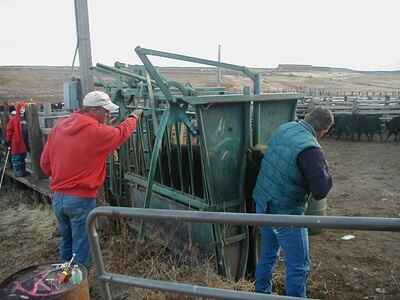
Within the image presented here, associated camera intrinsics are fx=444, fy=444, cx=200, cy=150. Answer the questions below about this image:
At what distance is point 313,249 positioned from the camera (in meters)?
6.10

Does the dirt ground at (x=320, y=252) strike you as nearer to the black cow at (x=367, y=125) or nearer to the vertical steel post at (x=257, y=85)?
the vertical steel post at (x=257, y=85)

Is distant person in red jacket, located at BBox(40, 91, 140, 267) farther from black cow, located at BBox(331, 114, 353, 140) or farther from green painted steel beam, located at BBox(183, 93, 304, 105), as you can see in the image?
black cow, located at BBox(331, 114, 353, 140)

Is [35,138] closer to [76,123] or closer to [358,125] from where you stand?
[76,123]

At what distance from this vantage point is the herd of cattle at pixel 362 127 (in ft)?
55.7

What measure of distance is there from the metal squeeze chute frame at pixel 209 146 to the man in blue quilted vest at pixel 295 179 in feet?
2.65

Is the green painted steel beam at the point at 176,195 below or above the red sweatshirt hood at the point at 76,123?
below

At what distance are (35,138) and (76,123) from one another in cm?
535

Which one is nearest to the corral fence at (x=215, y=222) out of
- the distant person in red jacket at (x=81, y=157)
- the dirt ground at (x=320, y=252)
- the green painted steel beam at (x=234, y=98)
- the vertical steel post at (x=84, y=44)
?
the dirt ground at (x=320, y=252)

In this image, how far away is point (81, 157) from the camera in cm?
386

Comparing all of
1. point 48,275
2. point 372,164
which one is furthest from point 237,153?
point 372,164

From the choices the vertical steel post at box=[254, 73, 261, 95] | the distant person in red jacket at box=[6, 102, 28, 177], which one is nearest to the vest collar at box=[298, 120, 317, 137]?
the vertical steel post at box=[254, 73, 261, 95]

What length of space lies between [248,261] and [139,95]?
255cm

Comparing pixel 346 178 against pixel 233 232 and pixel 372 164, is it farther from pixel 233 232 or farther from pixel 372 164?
pixel 233 232

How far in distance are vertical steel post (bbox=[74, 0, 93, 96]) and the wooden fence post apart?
334 centimetres
